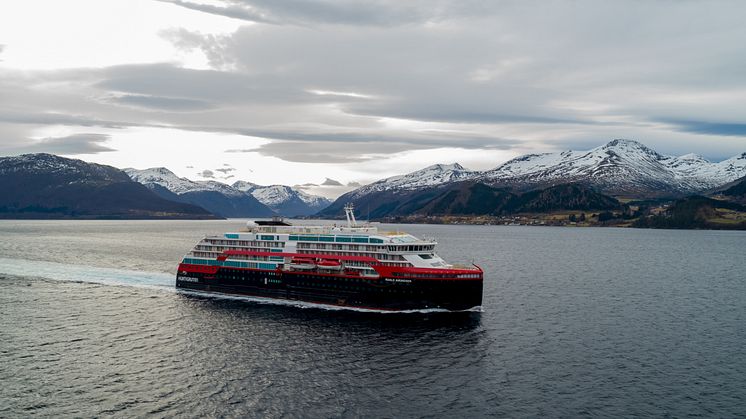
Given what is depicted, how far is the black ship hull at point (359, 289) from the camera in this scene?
74.1m

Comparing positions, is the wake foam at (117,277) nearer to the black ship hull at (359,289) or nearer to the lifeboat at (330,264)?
the black ship hull at (359,289)

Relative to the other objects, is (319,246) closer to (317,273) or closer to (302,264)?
(302,264)

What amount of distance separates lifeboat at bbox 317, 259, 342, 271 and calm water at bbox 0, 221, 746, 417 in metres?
6.82

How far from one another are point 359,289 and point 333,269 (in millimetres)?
5490

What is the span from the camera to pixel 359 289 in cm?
7706

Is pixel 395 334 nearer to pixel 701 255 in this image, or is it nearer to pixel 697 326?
pixel 697 326

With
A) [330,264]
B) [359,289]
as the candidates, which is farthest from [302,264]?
[359,289]

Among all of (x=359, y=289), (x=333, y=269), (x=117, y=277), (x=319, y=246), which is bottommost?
(x=117, y=277)

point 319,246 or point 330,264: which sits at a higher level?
point 319,246

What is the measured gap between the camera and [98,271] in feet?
375

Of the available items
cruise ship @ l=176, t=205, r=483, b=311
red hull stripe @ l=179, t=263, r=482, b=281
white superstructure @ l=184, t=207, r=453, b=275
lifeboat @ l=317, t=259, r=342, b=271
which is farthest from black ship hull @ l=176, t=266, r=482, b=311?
white superstructure @ l=184, t=207, r=453, b=275

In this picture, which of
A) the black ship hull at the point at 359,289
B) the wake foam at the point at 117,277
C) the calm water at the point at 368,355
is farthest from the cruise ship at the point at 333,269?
the calm water at the point at 368,355

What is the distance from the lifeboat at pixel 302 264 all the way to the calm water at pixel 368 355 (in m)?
6.45

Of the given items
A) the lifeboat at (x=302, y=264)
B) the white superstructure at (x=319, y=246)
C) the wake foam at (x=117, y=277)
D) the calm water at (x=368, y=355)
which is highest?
the white superstructure at (x=319, y=246)
